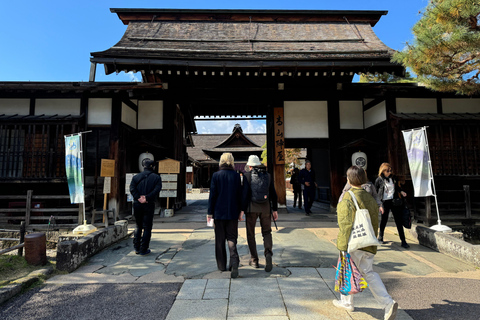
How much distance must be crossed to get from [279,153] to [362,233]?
6.08m

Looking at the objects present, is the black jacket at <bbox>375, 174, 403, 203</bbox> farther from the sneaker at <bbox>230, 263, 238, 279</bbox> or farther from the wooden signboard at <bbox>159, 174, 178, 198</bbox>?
Result: the wooden signboard at <bbox>159, 174, 178, 198</bbox>

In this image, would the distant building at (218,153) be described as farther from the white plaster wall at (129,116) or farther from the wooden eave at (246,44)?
the white plaster wall at (129,116)

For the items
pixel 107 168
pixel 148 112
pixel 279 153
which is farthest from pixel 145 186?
pixel 148 112

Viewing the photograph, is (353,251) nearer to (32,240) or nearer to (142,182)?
(142,182)

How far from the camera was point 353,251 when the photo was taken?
8.28 ft

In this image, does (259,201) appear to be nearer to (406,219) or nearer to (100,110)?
(406,219)

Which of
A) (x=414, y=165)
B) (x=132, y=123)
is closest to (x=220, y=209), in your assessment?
(x=414, y=165)

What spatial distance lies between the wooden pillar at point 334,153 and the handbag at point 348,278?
5937mm

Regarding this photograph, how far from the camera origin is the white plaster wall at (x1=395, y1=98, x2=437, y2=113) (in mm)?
8047

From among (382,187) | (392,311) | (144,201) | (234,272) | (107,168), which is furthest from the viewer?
(107,168)

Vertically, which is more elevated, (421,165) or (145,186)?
(421,165)

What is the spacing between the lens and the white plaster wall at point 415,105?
8047 millimetres

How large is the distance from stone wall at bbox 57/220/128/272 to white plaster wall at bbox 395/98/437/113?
347 inches

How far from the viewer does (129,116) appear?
8422mm
